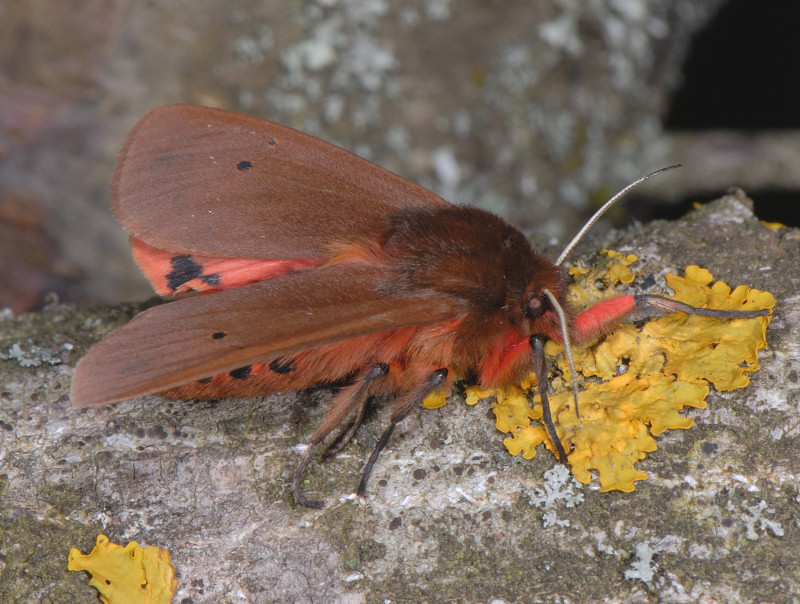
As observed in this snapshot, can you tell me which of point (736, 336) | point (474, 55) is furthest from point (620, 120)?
point (736, 336)

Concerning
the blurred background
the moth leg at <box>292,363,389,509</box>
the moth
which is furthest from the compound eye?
the blurred background

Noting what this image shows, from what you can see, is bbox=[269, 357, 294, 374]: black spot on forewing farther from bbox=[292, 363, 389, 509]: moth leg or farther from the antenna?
the antenna

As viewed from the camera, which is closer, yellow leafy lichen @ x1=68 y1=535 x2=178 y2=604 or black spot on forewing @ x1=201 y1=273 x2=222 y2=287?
yellow leafy lichen @ x1=68 y1=535 x2=178 y2=604

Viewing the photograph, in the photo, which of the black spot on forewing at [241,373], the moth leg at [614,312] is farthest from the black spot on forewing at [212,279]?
the moth leg at [614,312]

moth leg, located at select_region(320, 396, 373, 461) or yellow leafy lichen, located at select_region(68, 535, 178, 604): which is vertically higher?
moth leg, located at select_region(320, 396, 373, 461)

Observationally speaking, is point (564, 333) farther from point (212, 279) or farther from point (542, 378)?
point (212, 279)

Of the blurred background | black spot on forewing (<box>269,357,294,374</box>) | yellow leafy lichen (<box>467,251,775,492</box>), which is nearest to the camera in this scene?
yellow leafy lichen (<box>467,251,775,492</box>)
